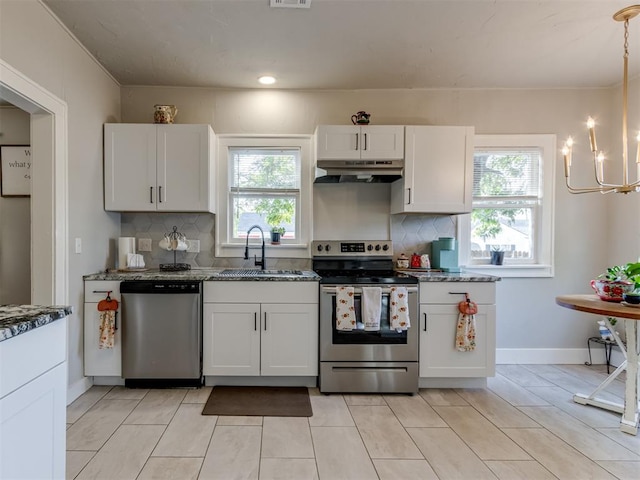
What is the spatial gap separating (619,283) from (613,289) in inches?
2.1

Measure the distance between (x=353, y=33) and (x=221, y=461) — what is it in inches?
113

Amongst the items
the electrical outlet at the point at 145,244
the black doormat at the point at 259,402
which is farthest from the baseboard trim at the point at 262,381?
the electrical outlet at the point at 145,244

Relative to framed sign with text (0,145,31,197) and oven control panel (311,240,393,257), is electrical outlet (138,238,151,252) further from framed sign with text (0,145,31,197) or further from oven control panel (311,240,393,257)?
oven control panel (311,240,393,257)

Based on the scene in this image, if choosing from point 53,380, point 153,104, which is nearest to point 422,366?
point 53,380

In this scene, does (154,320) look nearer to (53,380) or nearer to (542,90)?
(53,380)

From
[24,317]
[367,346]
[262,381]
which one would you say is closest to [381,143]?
[367,346]

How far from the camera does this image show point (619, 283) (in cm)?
239

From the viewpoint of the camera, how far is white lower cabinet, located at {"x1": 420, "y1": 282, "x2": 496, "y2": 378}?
2.80 metres

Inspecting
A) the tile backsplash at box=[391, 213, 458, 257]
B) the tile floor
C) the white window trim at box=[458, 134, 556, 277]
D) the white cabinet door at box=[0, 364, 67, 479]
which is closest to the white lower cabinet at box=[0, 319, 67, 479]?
the white cabinet door at box=[0, 364, 67, 479]

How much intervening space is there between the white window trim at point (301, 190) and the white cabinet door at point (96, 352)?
1.13 m

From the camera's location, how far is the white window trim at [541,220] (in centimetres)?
341

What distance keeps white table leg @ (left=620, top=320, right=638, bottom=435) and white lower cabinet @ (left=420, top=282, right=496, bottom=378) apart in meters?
0.82

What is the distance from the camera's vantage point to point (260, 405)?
100 inches

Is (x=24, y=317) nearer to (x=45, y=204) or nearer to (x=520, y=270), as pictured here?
(x=45, y=204)
